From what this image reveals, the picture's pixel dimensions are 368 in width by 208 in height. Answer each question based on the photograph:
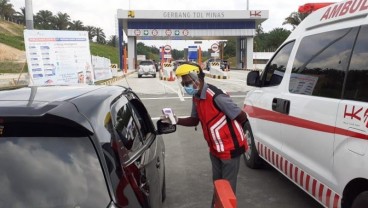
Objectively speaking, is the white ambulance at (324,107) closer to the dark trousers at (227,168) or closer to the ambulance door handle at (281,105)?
the ambulance door handle at (281,105)

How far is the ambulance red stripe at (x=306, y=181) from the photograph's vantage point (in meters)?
3.33

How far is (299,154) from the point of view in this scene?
3994mm

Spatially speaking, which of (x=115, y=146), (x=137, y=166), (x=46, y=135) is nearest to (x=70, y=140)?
(x=46, y=135)

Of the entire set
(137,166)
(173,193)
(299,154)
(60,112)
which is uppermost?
(60,112)

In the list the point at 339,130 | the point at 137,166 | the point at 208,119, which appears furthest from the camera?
the point at 208,119

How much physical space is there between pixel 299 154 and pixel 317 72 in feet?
2.72

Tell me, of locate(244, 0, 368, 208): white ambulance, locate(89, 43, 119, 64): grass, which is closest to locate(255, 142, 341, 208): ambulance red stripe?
locate(244, 0, 368, 208): white ambulance

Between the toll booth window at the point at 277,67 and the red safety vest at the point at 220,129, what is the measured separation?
4.91ft

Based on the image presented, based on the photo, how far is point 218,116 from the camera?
11.3 ft

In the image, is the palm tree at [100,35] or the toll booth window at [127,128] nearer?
the toll booth window at [127,128]

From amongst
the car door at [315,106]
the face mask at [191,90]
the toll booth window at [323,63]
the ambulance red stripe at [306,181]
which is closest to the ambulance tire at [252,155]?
the ambulance red stripe at [306,181]

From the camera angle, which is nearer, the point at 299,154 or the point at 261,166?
the point at 299,154

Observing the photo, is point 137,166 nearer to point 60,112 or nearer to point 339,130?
point 60,112

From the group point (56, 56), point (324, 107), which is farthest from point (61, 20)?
point (324, 107)
